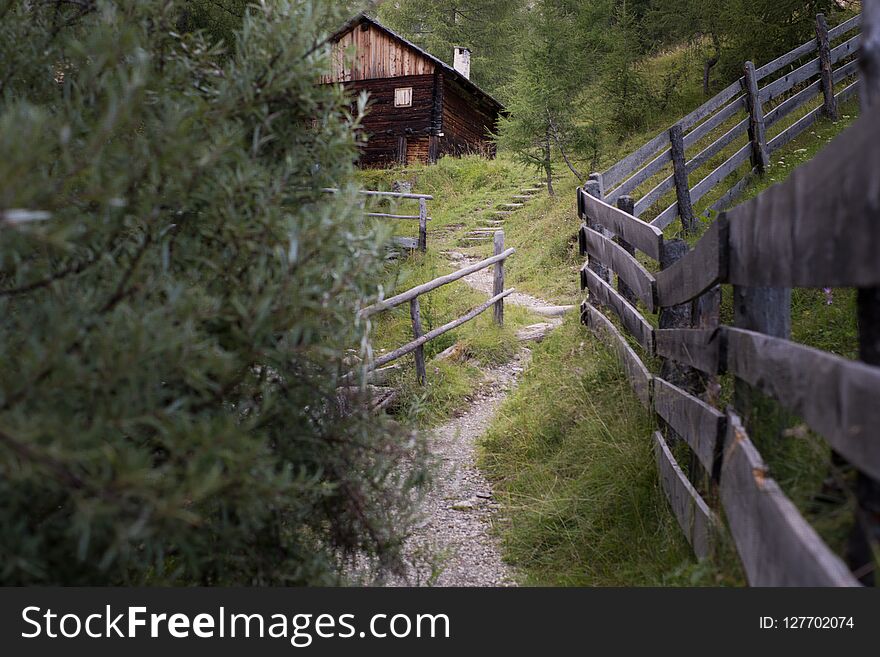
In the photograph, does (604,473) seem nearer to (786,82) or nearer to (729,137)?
(729,137)

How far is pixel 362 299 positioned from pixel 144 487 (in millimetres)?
1217

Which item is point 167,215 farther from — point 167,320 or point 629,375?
point 629,375

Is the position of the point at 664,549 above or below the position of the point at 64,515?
below

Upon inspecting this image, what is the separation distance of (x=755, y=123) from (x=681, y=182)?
6.01ft

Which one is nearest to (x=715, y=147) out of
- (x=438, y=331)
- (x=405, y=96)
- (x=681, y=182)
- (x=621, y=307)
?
(x=681, y=182)

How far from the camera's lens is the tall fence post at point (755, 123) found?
898 centimetres

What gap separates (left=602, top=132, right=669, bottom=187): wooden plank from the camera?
740cm

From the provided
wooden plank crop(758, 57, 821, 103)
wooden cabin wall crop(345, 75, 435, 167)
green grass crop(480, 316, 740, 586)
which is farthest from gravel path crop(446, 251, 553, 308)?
wooden cabin wall crop(345, 75, 435, 167)

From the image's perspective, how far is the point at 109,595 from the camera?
1861mm

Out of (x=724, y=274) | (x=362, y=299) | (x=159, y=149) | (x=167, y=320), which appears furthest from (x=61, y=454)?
(x=724, y=274)

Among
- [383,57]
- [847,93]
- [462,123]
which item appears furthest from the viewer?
[462,123]

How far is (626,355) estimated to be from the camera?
4.87 m

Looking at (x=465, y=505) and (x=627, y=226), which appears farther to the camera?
(x=465, y=505)

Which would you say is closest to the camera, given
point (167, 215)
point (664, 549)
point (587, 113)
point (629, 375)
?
point (167, 215)
